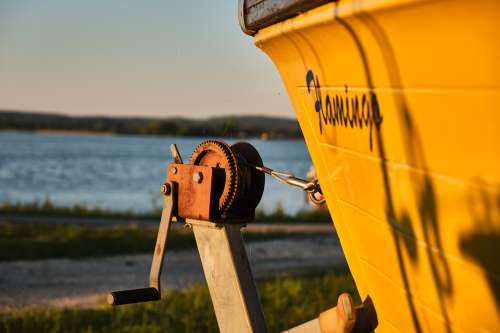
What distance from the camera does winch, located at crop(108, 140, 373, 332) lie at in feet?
11.3

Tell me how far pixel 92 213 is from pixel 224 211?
49.0ft

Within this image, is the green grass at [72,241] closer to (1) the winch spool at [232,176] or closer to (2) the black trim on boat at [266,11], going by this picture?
(1) the winch spool at [232,176]

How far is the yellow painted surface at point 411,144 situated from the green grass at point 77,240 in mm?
8751

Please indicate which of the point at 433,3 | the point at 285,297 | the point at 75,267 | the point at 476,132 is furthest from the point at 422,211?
the point at 75,267

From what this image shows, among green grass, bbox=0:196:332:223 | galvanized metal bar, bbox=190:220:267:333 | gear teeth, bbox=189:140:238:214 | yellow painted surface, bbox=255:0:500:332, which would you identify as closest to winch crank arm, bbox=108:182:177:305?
galvanized metal bar, bbox=190:220:267:333

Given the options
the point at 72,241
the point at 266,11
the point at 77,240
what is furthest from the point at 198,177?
the point at 77,240

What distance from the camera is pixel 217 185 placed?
3.46 meters

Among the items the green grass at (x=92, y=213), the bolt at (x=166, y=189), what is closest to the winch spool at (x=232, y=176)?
the bolt at (x=166, y=189)

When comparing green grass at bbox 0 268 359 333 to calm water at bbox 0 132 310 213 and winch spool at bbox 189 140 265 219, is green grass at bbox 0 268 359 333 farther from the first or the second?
calm water at bbox 0 132 310 213

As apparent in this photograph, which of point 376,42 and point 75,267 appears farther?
point 75,267

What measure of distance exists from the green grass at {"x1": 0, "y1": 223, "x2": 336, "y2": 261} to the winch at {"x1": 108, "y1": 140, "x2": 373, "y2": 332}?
7.97m

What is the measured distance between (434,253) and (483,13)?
0.81m

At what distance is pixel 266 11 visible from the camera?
3.20m

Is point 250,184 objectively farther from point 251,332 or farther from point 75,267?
point 75,267
